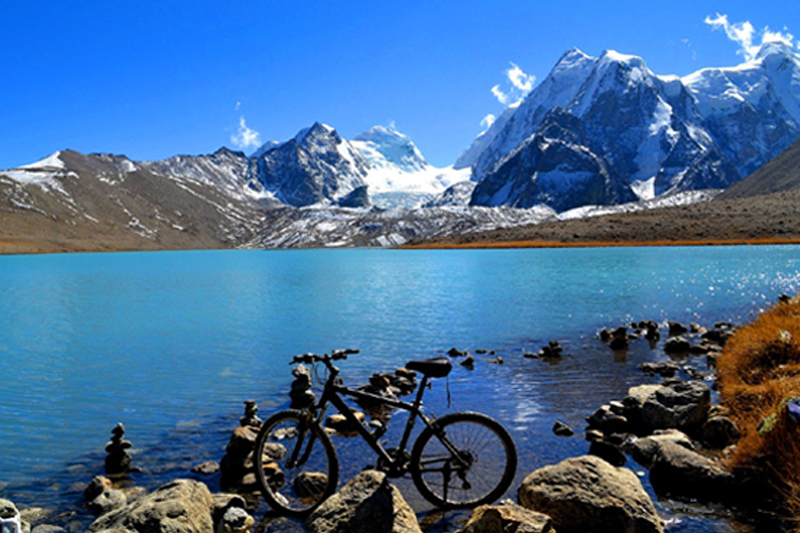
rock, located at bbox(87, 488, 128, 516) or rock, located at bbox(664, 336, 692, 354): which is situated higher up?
rock, located at bbox(664, 336, 692, 354)

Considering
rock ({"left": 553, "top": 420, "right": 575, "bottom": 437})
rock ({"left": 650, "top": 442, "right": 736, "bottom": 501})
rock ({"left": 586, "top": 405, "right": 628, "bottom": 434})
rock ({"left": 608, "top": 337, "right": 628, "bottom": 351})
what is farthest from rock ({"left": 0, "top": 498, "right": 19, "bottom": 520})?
rock ({"left": 608, "top": 337, "right": 628, "bottom": 351})

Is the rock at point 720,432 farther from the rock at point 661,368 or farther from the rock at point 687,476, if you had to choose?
the rock at point 661,368

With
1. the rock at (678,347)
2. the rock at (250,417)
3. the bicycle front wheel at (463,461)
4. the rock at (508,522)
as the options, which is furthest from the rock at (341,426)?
the rock at (678,347)

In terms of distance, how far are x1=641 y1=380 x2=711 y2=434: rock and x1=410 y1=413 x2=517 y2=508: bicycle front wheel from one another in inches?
263

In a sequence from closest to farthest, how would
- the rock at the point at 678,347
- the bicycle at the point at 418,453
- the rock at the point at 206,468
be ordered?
the bicycle at the point at 418,453 → the rock at the point at 206,468 → the rock at the point at 678,347

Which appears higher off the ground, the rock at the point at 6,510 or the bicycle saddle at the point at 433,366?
the bicycle saddle at the point at 433,366

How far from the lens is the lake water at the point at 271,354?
583 inches

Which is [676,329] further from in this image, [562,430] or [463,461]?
[463,461]

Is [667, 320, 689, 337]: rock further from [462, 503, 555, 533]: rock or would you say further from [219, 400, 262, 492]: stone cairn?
[462, 503, 555, 533]: rock

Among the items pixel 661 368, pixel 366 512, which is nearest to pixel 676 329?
pixel 661 368

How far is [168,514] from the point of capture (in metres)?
8.67

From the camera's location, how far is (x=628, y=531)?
8891 millimetres

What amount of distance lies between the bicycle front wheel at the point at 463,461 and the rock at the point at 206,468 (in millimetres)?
5398

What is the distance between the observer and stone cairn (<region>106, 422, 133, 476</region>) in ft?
44.7
